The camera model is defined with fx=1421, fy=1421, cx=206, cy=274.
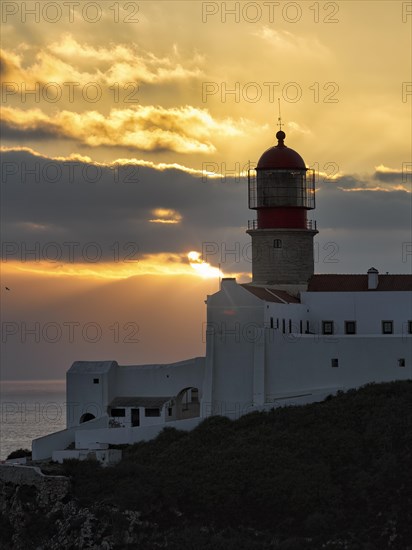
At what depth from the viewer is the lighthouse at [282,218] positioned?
6706 centimetres

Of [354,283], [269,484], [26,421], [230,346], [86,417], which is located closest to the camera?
[269,484]

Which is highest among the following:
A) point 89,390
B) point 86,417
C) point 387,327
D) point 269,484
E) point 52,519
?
point 387,327

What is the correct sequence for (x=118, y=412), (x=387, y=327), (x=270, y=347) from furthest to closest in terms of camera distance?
1. (x=387, y=327)
2. (x=118, y=412)
3. (x=270, y=347)

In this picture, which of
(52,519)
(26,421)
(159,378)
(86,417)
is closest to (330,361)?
(159,378)

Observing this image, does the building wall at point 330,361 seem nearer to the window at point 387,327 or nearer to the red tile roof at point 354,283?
the window at point 387,327

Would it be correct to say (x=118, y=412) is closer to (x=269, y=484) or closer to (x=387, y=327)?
(x=269, y=484)

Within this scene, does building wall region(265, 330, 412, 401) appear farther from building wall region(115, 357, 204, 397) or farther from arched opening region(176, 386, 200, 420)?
arched opening region(176, 386, 200, 420)

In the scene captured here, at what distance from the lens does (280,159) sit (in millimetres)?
67312

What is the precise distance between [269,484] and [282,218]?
654 inches

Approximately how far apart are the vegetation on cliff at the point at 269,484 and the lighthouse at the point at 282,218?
9634 mm

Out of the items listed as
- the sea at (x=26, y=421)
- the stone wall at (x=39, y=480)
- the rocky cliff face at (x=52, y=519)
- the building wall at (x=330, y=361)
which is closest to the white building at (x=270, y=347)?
the building wall at (x=330, y=361)

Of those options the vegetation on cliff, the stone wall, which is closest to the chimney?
the vegetation on cliff

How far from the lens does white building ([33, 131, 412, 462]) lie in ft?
201

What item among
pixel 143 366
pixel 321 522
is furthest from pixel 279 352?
pixel 321 522
